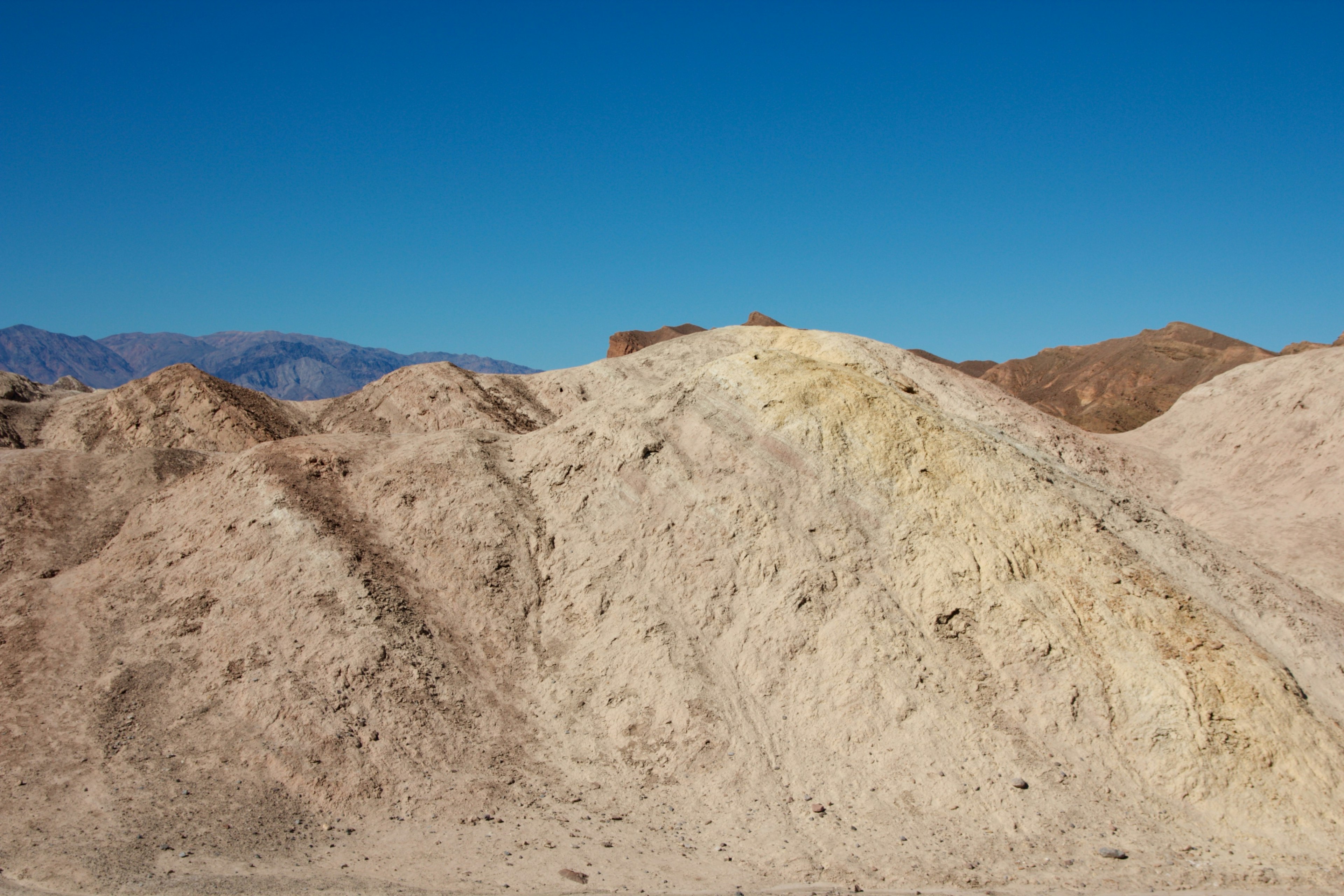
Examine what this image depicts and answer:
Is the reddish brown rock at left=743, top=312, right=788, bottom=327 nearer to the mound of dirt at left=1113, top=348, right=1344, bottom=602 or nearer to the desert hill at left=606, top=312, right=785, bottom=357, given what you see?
the desert hill at left=606, top=312, right=785, bottom=357

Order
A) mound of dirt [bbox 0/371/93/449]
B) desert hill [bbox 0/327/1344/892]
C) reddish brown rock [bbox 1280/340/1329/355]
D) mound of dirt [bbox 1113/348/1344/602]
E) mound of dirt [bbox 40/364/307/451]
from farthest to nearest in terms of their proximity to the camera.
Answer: reddish brown rock [bbox 1280/340/1329/355] < mound of dirt [bbox 0/371/93/449] < mound of dirt [bbox 40/364/307/451] < mound of dirt [bbox 1113/348/1344/602] < desert hill [bbox 0/327/1344/892]

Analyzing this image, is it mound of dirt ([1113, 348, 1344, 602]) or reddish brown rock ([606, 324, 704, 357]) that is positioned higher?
reddish brown rock ([606, 324, 704, 357])

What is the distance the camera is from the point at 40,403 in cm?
3303

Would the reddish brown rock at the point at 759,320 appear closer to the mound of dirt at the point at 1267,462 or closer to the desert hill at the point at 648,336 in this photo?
the desert hill at the point at 648,336

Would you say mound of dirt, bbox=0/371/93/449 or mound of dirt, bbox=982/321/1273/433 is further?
mound of dirt, bbox=982/321/1273/433

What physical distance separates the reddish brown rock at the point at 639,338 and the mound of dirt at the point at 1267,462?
3696cm

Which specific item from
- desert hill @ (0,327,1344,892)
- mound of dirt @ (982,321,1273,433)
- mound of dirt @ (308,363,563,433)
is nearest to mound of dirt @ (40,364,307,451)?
mound of dirt @ (308,363,563,433)

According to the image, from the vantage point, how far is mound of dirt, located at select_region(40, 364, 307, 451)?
27844 mm

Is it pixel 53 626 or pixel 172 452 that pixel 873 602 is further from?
pixel 172 452

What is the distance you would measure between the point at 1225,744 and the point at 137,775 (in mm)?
14388

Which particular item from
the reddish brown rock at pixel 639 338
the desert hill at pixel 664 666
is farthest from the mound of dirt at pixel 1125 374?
the desert hill at pixel 664 666

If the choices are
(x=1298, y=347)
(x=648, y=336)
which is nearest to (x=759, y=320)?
(x=648, y=336)

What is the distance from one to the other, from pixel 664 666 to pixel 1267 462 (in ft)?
62.6

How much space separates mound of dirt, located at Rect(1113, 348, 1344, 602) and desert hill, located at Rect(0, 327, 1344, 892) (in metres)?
4.48
